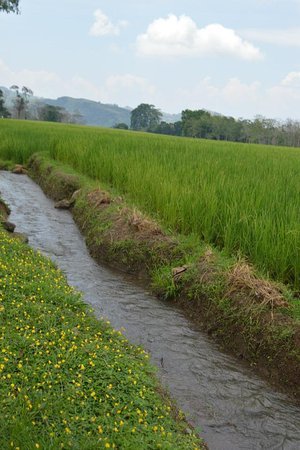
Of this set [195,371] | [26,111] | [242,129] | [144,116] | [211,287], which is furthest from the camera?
[144,116]

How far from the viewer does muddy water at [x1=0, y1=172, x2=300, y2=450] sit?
145 inches

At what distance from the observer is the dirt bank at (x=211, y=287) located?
455 cm

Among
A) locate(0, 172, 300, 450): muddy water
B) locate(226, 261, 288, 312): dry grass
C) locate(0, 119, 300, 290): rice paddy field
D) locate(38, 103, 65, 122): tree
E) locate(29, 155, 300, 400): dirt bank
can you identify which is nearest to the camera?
locate(0, 172, 300, 450): muddy water

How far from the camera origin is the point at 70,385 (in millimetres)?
3270

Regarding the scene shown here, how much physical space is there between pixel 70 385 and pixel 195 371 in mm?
1604

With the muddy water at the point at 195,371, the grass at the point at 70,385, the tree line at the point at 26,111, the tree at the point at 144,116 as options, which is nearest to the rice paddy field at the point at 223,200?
the muddy water at the point at 195,371

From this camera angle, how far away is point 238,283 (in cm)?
518

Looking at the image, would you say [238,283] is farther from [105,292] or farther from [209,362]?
[105,292]

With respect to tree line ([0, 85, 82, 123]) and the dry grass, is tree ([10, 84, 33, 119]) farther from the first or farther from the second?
the dry grass

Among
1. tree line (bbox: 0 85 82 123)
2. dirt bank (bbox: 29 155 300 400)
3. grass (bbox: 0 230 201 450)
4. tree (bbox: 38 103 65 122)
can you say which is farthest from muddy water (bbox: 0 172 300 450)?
tree (bbox: 38 103 65 122)

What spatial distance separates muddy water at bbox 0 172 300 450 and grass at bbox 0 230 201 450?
1.56ft

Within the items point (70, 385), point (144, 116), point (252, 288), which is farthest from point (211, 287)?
point (144, 116)

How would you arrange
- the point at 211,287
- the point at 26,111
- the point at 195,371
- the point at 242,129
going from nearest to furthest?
1. the point at 195,371
2. the point at 211,287
3. the point at 242,129
4. the point at 26,111

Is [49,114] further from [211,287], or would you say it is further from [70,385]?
[70,385]
